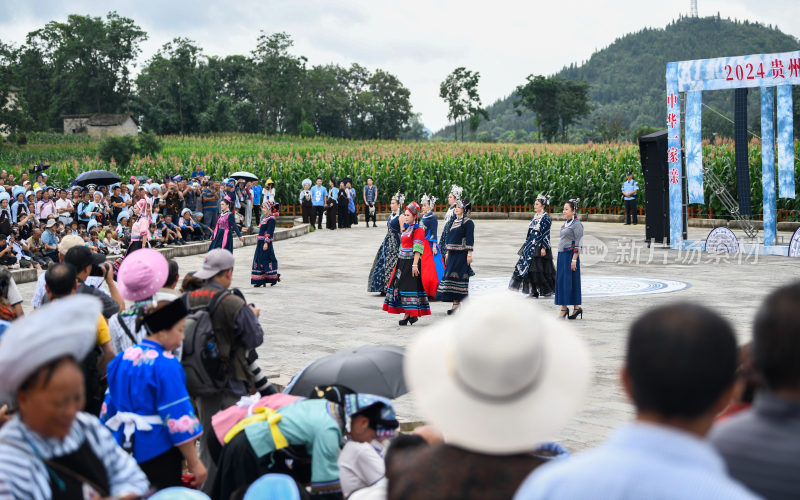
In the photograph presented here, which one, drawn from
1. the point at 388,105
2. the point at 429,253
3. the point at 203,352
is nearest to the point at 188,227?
the point at 429,253

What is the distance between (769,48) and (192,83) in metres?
114

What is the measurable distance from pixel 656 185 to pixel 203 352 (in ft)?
60.4

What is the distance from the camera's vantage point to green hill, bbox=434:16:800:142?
149625 mm

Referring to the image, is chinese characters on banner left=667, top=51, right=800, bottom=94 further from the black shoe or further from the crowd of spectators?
the crowd of spectators

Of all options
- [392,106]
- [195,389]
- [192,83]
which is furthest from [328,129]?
[195,389]

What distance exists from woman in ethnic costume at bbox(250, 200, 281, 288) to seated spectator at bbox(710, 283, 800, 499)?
13284 mm

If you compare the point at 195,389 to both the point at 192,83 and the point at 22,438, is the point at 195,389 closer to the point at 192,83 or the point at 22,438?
A: the point at 22,438

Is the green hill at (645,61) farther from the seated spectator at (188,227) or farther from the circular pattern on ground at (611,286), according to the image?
the circular pattern on ground at (611,286)

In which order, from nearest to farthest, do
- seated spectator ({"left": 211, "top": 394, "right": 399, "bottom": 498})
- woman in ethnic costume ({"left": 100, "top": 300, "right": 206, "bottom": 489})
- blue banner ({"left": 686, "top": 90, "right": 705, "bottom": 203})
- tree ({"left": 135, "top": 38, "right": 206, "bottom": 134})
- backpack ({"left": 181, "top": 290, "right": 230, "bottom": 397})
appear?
woman in ethnic costume ({"left": 100, "top": 300, "right": 206, "bottom": 489})
seated spectator ({"left": 211, "top": 394, "right": 399, "bottom": 498})
backpack ({"left": 181, "top": 290, "right": 230, "bottom": 397})
blue banner ({"left": 686, "top": 90, "right": 705, "bottom": 203})
tree ({"left": 135, "top": 38, "right": 206, "bottom": 134})

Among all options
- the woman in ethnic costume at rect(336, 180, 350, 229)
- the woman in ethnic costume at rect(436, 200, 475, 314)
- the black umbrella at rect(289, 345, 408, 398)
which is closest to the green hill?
the woman in ethnic costume at rect(336, 180, 350, 229)

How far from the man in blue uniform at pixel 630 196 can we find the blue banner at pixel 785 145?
7.57 m

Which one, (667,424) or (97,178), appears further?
(97,178)

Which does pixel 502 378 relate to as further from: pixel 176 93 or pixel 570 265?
pixel 176 93

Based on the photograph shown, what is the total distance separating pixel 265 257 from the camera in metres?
15.2
